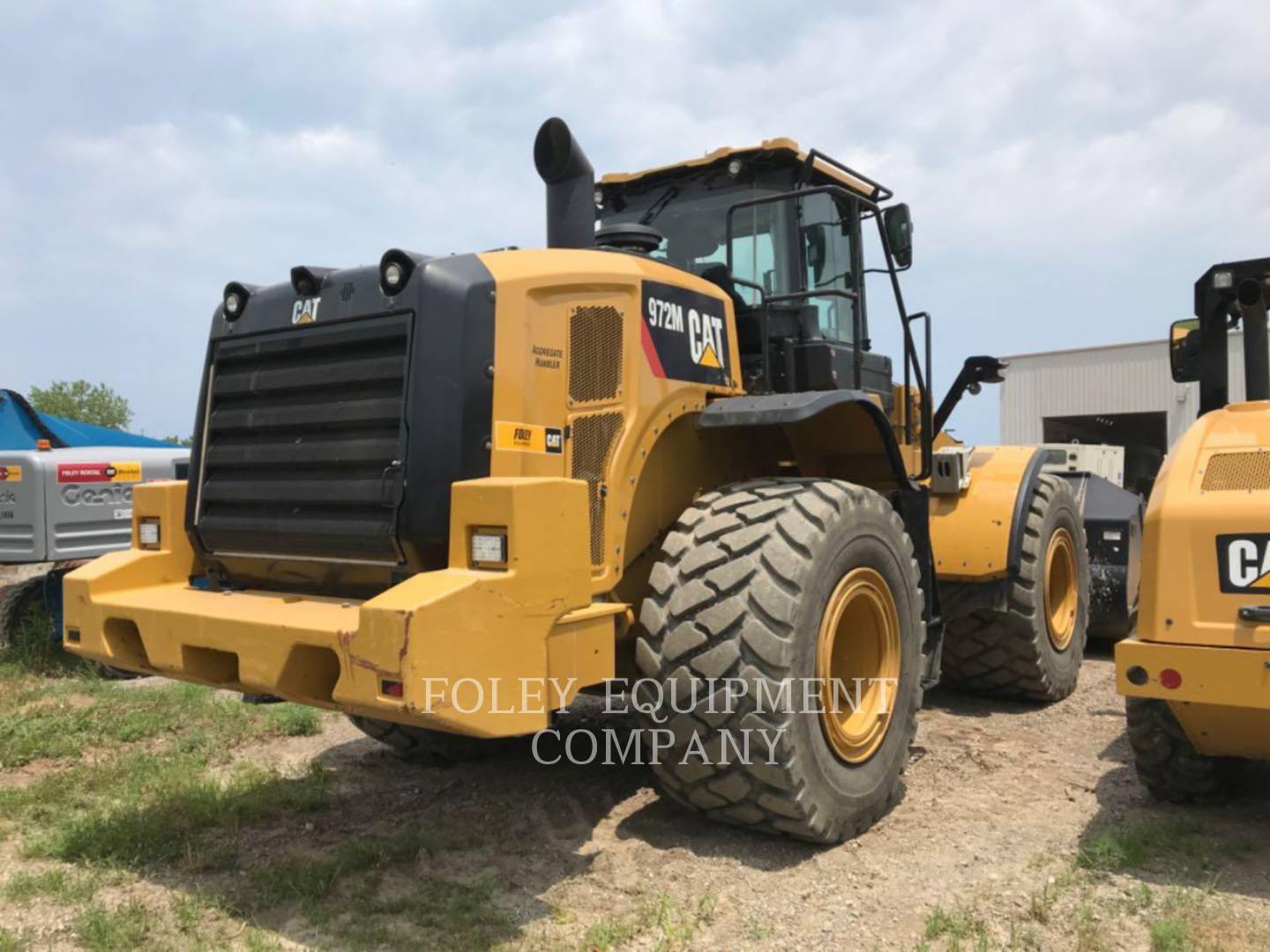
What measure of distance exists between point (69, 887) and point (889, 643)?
10.7 feet

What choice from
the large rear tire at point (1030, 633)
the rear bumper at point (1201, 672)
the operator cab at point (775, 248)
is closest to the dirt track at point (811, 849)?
the rear bumper at point (1201, 672)

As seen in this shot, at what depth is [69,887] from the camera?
12.0 feet

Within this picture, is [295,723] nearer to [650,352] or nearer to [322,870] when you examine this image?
[322,870]

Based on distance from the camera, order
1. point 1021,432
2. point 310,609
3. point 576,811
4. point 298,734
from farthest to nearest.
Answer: point 1021,432
point 298,734
point 576,811
point 310,609

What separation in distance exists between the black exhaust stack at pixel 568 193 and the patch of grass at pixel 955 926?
293 cm

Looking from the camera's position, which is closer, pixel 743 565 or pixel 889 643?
pixel 743 565

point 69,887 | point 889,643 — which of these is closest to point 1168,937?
point 889,643

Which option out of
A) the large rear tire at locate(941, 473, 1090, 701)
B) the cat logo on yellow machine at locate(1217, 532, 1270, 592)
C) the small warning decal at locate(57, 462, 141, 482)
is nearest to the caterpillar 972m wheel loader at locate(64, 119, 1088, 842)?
the cat logo on yellow machine at locate(1217, 532, 1270, 592)

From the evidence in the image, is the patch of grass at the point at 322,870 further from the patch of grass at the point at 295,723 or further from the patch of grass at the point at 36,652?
the patch of grass at the point at 36,652

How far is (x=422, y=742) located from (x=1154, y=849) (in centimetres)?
322

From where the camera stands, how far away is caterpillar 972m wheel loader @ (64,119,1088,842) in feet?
10.7

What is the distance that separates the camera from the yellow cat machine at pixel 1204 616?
11.6 ft

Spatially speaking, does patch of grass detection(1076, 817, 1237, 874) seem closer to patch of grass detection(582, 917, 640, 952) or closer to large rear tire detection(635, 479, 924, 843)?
large rear tire detection(635, 479, 924, 843)

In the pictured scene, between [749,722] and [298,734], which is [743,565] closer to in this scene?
[749,722]
